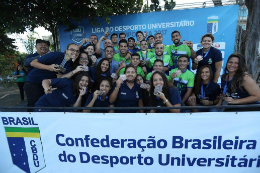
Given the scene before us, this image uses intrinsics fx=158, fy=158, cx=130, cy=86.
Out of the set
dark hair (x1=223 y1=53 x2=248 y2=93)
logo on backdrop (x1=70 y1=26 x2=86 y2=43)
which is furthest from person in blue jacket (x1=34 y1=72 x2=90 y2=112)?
logo on backdrop (x1=70 y1=26 x2=86 y2=43)

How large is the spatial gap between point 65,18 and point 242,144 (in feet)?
22.2

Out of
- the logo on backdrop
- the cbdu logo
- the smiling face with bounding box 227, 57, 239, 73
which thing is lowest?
the cbdu logo

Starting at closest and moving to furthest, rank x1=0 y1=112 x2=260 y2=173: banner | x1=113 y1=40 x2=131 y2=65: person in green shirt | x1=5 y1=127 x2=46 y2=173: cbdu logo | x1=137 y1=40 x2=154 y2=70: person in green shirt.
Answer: x1=0 y1=112 x2=260 y2=173: banner, x1=5 y1=127 x2=46 y2=173: cbdu logo, x1=113 y1=40 x2=131 y2=65: person in green shirt, x1=137 y1=40 x2=154 y2=70: person in green shirt

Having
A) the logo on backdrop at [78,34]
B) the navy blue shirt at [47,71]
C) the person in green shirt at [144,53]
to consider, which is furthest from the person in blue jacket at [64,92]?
the logo on backdrop at [78,34]

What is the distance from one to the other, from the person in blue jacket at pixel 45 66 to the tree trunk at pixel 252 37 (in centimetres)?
708

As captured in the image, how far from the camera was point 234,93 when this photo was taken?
102 inches

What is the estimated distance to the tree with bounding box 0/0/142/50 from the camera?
19.0 feet

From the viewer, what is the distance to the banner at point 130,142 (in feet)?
6.66

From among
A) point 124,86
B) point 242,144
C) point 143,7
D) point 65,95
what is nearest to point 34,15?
point 143,7

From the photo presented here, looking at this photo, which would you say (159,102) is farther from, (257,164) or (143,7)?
(143,7)

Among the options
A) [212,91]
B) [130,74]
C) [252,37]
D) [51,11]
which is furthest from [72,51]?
[252,37]

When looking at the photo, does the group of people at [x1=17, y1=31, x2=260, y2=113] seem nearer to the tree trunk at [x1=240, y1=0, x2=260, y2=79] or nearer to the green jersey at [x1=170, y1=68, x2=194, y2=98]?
the green jersey at [x1=170, y1=68, x2=194, y2=98]

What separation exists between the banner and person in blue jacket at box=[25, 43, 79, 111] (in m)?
1.07

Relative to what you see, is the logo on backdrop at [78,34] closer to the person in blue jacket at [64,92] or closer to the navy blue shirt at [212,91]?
the person in blue jacket at [64,92]
